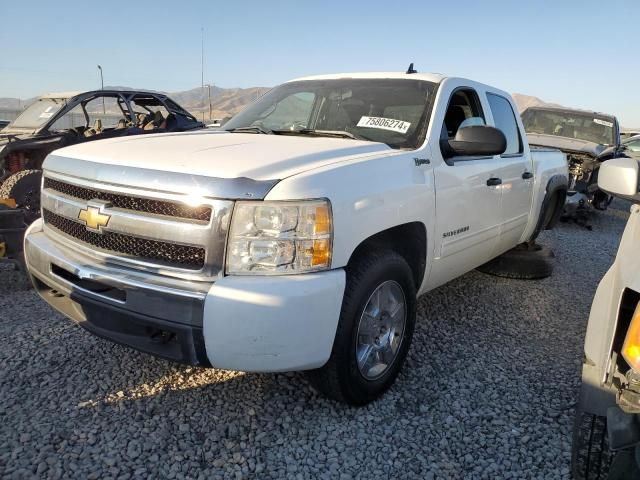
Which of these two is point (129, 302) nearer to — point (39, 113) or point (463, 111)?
point (463, 111)

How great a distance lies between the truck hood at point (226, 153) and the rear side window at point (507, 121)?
1.75 m

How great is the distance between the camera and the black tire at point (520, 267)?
5.12m

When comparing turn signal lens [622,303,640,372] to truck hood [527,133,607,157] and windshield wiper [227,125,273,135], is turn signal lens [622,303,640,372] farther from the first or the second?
truck hood [527,133,607,157]

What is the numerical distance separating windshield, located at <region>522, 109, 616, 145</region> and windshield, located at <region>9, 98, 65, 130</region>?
852cm

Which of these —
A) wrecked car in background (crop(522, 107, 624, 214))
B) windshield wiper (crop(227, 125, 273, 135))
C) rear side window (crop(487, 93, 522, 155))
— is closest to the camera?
windshield wiper (crop(227, 125, 273, 135))

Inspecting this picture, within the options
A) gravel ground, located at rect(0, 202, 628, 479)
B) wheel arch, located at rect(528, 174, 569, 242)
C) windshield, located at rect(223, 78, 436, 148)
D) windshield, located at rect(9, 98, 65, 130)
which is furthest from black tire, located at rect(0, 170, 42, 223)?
wheel arch, located at rect(528, 174, 569, 242)

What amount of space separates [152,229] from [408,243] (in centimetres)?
144

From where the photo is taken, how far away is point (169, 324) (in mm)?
2092

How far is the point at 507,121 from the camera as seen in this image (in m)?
4.39

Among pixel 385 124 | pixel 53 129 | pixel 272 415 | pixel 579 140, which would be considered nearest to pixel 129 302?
pixel 272 415

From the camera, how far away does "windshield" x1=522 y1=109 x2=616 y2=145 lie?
10.0 metres

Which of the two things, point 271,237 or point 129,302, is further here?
point 129,302

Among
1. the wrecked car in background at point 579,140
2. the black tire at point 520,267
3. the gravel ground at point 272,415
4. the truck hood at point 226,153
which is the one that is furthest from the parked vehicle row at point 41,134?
the wrecked car in background at point 579,140

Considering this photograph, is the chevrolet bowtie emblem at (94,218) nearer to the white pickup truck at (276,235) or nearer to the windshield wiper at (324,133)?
the white pickup truck at (276,235)
